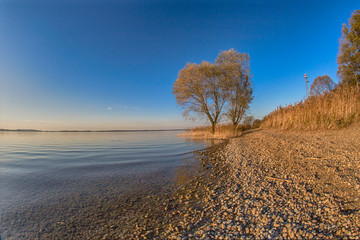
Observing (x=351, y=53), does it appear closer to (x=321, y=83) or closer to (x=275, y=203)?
(x=321, y=83)

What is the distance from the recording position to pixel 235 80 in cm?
2147

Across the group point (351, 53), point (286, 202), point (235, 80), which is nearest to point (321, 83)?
point (351, 53)

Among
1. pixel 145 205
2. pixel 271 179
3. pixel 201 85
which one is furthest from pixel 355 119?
pixel 201 85

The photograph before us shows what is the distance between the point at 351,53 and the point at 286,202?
29737 mm

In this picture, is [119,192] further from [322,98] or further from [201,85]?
[201,85]

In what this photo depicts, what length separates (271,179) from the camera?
157 inches

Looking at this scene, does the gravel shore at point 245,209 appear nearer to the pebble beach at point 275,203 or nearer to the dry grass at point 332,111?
the pebble beach at point 275,203

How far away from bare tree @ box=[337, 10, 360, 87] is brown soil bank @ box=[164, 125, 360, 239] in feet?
80.5

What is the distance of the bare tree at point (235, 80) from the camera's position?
21.1m

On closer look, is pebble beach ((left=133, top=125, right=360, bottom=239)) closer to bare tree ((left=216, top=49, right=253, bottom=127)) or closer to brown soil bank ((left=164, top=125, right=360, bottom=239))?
brown soil bank ((left=164, top=125, right=360, bottom=239))

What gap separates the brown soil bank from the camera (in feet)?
6.95

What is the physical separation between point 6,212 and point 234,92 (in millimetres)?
22525

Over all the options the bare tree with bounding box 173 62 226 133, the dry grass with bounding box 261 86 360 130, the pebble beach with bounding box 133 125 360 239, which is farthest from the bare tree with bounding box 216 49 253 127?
the pebble beach with bounding box 133 125 360 239

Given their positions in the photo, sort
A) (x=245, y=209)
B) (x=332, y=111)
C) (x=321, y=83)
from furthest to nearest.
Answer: (x=321, y=83), (x=332, y=111), (x=245, y=209)
